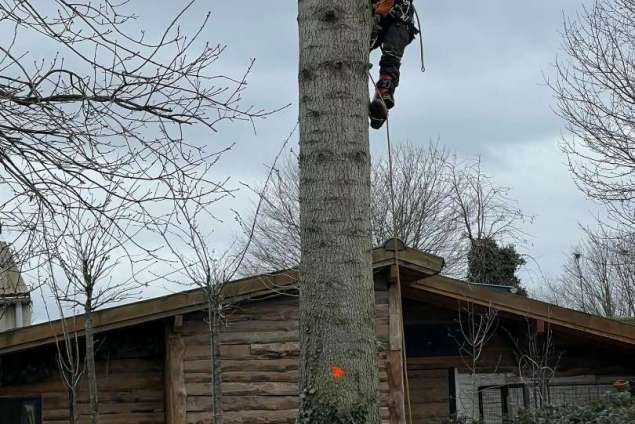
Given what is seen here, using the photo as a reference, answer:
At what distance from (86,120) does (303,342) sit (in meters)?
3.41

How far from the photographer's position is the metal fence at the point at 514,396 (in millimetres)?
14719

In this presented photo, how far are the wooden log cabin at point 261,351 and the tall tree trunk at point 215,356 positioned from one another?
542mm

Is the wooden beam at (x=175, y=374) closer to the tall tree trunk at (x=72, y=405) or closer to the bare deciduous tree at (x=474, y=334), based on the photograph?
the tall tree trunk at (x=72, y=405)

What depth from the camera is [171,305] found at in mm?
12211

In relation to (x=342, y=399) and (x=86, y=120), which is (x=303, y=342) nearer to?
(x=342, y=399)

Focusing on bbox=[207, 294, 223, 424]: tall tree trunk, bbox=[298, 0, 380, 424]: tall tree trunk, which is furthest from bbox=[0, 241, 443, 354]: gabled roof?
bbox=[298, 0, 380, 424]: tall tree trunk

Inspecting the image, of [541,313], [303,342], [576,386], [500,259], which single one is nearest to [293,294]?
[541,313]

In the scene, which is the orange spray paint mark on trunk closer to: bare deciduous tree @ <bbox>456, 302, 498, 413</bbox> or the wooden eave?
the wooden eave

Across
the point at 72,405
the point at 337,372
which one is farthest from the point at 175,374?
the point at 337,372

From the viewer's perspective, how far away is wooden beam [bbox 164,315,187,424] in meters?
12.4

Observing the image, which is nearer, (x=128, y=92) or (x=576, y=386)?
(x=128, y=92)

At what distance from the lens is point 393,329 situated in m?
12.7

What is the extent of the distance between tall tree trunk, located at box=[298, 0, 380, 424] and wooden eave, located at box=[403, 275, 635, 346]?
891cm

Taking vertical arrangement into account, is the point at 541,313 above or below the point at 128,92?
below
